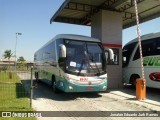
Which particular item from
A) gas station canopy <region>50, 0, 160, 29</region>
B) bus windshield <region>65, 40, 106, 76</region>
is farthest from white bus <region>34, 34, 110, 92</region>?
gas station canopy <region>50, 0, 160, 29</region>

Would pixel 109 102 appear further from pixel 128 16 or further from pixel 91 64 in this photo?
pixel 128 16

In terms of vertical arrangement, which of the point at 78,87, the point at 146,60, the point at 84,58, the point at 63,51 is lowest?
the point at 78,87

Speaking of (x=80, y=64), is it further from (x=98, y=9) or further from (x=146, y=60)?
(x=98, y=9)

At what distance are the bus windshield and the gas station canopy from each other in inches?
164

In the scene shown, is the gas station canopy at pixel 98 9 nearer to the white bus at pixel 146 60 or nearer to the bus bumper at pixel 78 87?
the white bus at pixel 146 60

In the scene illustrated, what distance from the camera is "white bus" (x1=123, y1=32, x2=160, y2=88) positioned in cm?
1423

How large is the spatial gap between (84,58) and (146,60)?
4232 millimetres

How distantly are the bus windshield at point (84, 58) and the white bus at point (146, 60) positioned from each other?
121 inches

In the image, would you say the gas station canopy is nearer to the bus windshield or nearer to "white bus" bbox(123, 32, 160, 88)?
"white bus" bbox(123, 32, 160, 88)

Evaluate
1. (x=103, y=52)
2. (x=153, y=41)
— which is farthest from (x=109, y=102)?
(x=153, y=41)

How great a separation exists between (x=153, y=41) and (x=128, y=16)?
5834mm

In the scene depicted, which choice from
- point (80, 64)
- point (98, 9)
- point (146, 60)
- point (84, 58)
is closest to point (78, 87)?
point (80, 64)

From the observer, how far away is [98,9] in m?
17.6

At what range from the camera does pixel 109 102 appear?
1173 centimetres
